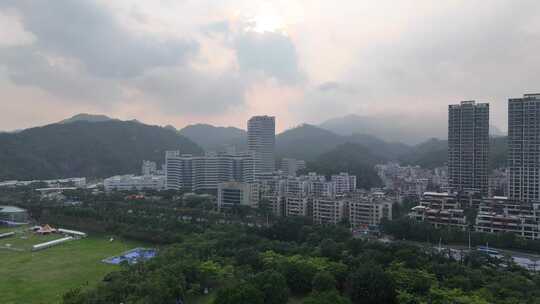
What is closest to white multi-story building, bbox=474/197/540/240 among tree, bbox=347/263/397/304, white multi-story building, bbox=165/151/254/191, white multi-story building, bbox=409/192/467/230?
white multi-story building, bbox=409/192/467/230

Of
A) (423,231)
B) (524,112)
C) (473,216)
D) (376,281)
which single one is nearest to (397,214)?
(473,216)

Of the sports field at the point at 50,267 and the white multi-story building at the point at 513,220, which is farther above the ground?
the white multi-story building at the point at 513,220

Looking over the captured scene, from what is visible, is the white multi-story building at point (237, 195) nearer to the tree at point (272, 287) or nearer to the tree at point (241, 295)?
the tree at point (272, 287)

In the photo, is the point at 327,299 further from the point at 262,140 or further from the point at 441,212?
the point at 262,140

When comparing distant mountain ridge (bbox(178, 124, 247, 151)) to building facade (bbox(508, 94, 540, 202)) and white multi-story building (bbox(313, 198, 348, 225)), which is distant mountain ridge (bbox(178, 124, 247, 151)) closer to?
white multi-story building (bbox(313, 198, 348, 225))

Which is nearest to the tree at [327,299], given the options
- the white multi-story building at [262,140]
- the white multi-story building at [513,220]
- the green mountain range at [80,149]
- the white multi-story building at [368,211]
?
the white multi-story building at [368,211]

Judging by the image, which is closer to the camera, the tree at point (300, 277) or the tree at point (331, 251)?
the tree at point (300, 277)
